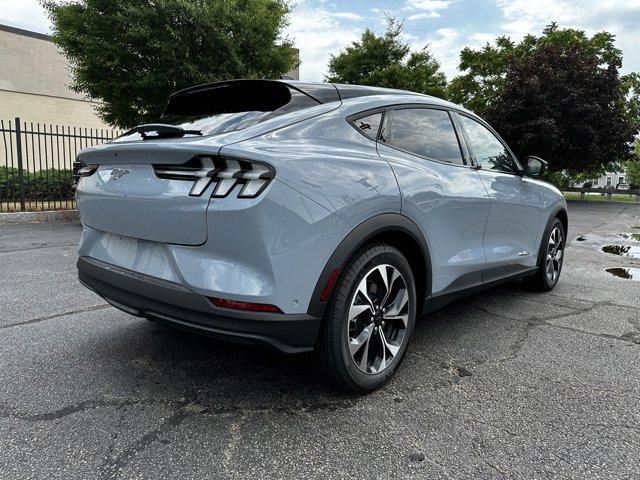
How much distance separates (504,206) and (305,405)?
224 cm

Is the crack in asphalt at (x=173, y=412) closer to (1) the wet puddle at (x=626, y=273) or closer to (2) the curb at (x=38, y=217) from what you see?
(1) the wet puddle at (x=626, y=273)

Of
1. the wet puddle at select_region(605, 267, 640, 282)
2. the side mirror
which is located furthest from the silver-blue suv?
the wet puddle at select_region(605, 267, 640, 282)

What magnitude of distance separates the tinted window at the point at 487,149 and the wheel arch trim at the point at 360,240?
1.25 meters

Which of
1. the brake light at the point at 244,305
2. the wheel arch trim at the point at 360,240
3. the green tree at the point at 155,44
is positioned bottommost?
the brake light at the point at 244,305

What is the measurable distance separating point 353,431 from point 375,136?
60.9 inches

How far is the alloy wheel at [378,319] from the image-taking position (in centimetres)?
240

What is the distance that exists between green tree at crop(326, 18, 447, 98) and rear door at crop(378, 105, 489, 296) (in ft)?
57.3

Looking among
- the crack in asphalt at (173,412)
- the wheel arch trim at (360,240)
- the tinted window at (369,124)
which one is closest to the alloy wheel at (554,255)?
the wheel arch trim at (360,240)

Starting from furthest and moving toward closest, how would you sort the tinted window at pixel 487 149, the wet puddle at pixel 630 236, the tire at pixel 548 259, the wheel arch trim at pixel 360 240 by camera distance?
1. the wet puddle at pixel 630 236
2. the tire at pixel 548 259
3. the tinted window at pixel 487 149
4. the wheel arch trim at pixel 360 240

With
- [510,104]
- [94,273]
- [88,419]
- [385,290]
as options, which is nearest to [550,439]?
[385,290]

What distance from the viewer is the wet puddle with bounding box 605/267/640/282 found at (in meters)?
5.68

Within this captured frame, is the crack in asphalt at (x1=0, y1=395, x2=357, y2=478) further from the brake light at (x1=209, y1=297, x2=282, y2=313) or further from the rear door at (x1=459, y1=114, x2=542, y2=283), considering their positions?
the rear door at (x1=459, y1=114, x2=542, y2=283)

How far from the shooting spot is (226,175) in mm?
2027

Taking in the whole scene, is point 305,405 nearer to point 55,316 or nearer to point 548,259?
point 55,316
